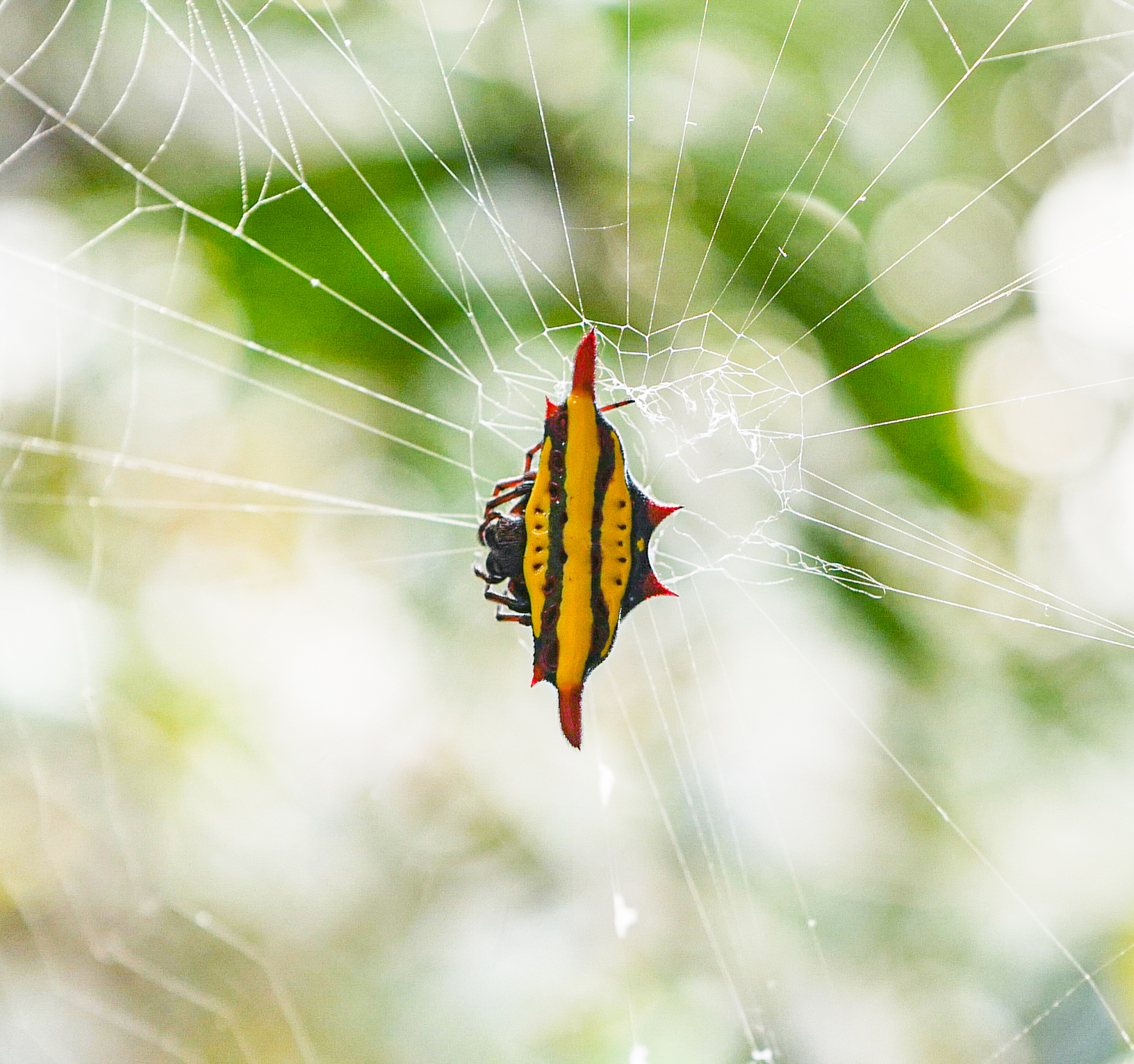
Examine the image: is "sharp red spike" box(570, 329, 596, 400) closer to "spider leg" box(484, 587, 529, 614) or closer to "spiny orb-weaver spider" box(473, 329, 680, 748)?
"spiny orb-weaver spider" box(473, 329, 680, 748)

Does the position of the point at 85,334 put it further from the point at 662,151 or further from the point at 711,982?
the point at 711,982

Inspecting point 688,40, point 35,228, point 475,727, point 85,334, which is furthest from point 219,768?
point 688,40

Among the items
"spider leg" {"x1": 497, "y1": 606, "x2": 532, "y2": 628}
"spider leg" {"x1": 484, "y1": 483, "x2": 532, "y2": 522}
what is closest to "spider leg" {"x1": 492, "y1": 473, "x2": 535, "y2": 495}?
"spider leg" {"x1": 484, "y1": 483, "x2": 532, "y2": 522}

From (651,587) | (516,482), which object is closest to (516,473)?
(516,482)

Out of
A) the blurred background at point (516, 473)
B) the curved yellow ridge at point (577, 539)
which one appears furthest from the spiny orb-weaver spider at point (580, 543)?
the blurred background at point (516, 473)

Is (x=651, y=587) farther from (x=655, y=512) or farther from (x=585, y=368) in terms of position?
(x=585, y=368)

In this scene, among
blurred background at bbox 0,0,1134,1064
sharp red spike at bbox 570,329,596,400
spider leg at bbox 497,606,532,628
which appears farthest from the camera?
blurred background at bbox 0,0,1134,1064
